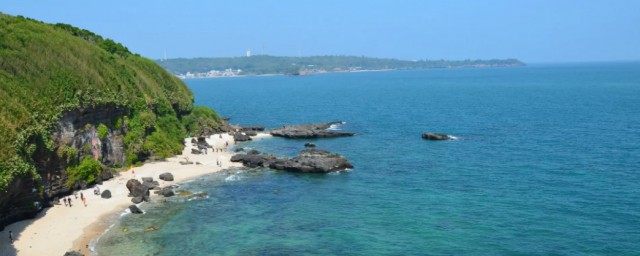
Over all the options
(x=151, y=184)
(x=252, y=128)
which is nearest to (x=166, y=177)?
(x=151, y=184)

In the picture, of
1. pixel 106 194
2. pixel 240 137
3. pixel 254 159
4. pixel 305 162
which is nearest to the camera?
pixel 106 194

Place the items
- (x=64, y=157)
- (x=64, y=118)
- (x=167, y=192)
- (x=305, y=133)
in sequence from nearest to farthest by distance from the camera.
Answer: (x=64, y=157)
(x=64, y=118)
(x=167, y=192)
(x=305, y=133)

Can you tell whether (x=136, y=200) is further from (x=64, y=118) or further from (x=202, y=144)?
(x=202, y=144)

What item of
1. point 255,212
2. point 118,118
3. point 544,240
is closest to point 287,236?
point 255,212

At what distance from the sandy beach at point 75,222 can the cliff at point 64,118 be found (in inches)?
66.9

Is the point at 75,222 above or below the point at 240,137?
below

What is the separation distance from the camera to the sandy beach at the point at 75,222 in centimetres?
4788

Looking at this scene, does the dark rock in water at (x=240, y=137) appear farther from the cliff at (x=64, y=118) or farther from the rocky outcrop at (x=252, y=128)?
the cliff at (x=64, y=118)

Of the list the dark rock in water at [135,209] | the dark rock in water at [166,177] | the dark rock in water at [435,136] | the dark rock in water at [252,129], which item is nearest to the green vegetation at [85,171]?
the dark rock in water at [166,177]

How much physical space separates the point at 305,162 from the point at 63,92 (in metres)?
34.8

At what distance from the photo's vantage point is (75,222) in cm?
5497

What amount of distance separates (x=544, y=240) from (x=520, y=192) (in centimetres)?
1616

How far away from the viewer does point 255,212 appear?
194 feet

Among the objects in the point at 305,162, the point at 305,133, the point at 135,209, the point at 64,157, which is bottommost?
the point at 135,209
